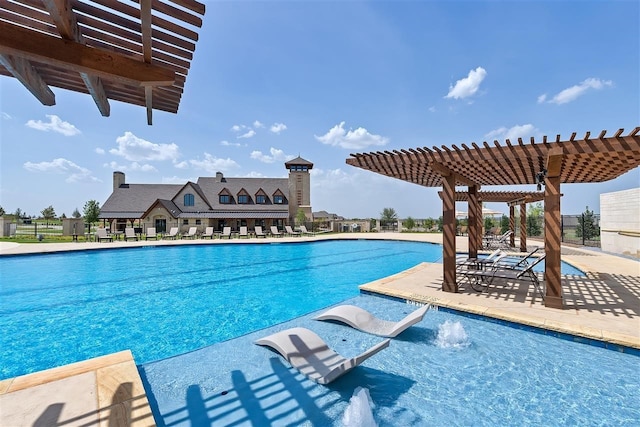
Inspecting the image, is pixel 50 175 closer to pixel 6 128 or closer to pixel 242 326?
pixel 242 326

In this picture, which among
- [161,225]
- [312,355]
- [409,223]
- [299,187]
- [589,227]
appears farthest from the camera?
[299,187]

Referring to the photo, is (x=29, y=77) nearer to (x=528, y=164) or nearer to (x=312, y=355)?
(x=312, y=355)

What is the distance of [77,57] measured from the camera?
1.74 meters

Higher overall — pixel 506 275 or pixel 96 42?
pixel 96 42

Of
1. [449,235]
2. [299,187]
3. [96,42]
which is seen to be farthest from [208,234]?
[96,42]

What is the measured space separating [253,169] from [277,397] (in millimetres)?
45402

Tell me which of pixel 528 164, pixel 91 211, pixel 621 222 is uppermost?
pixel 91 211

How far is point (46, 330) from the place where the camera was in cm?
623

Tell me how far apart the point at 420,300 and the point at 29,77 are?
6925 millimetres

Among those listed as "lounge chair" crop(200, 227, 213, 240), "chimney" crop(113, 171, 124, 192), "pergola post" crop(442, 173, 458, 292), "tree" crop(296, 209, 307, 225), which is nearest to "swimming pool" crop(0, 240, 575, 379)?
"pergola post" crop(442, 173, 458, 292)

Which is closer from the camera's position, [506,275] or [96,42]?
[96,42]

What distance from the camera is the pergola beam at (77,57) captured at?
61.5 inches

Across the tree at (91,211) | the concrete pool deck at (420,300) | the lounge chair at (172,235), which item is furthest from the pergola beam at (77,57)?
the tree at (91,211)

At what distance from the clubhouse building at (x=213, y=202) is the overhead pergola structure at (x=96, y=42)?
30.6 meters
